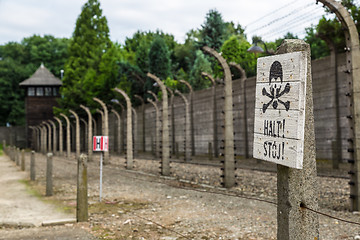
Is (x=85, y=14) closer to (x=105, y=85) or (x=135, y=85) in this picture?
(x=105, y=85)

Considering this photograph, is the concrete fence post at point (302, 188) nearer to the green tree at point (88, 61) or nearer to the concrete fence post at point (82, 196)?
the concrete fence post at point (82, 196)

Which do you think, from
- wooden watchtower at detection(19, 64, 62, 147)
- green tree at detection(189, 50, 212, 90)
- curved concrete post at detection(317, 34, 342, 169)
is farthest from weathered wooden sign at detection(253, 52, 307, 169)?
wooden watchtower at detection(19, 64, 62, 147)

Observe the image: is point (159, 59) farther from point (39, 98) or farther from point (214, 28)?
point (39, 98)

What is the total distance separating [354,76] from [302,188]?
4.72 m

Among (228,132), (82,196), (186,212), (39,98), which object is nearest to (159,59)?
(39,98)

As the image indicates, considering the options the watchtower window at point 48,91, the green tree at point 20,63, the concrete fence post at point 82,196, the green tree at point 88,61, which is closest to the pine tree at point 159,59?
the green tree at point 88,61

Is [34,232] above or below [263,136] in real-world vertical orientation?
below

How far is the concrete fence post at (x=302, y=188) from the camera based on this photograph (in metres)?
3.34

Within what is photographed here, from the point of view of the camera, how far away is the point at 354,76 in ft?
24.2

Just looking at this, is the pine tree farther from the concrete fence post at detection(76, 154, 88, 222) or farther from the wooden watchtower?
the concrete fence post at detection(76, 154, 88, 222)

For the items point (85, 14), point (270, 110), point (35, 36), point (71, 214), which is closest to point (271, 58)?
point (270, 110)

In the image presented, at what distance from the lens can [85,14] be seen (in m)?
60.7

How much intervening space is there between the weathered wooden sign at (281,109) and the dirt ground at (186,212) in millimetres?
2842

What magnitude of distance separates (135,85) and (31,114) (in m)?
23.0
